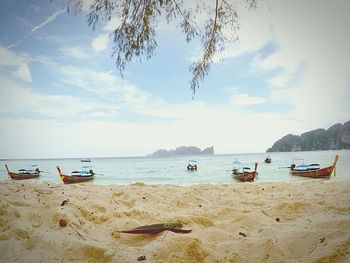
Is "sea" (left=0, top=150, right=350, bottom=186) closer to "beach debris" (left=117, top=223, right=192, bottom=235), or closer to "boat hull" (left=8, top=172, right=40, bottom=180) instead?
"boat hull" (left=8, top=172, right=40, bottom=180)

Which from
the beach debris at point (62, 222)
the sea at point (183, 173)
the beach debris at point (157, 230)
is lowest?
the sea at point (183, 173)

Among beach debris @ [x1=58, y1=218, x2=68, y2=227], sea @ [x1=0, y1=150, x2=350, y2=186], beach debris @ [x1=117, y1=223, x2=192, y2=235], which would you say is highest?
beach debris @ [x1=58, y1=218, x2=68, y2=227]

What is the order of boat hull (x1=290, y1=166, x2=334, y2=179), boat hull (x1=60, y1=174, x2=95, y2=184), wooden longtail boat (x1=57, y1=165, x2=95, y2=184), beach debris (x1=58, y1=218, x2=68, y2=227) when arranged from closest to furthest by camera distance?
beach debris (x1=58, y1=218, x2=68, y2=227) < boat hull (x1=290, y1=166, x2=334, y2=179) < boat hull (x1=60, y1=174, x2=95, y2=184) < wooden longtail boat (x1=57, y1=165, x2=95, y2=184)

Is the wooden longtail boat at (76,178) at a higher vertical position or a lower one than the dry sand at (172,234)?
lower

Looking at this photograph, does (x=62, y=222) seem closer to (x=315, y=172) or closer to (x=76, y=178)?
(x=76, y=178)

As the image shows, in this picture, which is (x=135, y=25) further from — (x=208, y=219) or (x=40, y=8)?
(x=208, y=219)

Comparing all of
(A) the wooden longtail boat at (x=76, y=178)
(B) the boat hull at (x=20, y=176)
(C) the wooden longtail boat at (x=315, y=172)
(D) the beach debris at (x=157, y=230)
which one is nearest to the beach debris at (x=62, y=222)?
(D) the beach debris at (x=157, y=230)

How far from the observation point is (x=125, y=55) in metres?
4.07

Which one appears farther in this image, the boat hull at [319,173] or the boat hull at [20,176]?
the boat hull at [20,176]

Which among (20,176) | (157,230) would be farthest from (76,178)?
(157,230)

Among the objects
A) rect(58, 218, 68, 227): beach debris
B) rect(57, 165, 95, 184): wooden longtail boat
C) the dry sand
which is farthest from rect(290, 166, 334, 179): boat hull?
rect(57, 165, 95, 184): wooden longtail boat

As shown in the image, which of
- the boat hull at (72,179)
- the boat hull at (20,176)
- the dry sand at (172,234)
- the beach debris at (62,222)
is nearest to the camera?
the dry sand at (172,234)

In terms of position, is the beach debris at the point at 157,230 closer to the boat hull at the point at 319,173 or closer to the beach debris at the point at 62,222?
the beach debris at the point at 62,222

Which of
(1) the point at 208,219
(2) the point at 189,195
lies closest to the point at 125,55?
(1) the point at 208,219
